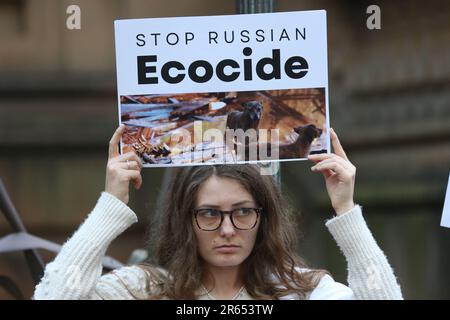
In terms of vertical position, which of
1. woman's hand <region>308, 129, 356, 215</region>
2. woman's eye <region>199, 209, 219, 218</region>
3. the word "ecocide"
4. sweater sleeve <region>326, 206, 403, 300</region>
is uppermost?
the word "ecocide"

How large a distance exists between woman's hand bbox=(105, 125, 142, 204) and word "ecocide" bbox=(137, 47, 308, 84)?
18 cm

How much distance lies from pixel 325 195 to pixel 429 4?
4.48ft

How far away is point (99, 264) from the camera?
7.97 ft

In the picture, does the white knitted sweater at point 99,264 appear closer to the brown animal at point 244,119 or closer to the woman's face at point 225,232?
the woman's face at point 225,232

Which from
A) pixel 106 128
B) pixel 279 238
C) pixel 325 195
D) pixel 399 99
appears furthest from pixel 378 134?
pixel 279 238

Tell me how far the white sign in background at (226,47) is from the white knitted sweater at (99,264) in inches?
13.6

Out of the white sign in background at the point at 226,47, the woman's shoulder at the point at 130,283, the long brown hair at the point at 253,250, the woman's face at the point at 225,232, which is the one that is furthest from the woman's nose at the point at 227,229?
the white sign in background at the point at 226,47

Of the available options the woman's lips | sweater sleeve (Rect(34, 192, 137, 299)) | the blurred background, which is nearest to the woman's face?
the woman's lips

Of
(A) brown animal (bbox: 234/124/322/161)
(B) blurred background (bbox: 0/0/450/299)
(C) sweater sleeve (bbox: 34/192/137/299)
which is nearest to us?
(C) sweater sleeve (bbox: 34/192/137/299)

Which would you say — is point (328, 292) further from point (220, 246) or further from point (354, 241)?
point (220, 246)

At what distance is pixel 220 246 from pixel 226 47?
0.54 meters

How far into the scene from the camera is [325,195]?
5.38 m

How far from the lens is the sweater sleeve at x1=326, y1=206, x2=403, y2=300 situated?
2385 mm

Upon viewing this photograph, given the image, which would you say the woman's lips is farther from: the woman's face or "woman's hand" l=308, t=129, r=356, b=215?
"woman's hand" l=308, t=129, r=356, b=215
